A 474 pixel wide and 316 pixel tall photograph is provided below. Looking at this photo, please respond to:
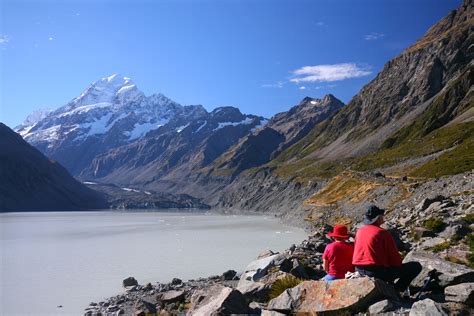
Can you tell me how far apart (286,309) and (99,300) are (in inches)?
648

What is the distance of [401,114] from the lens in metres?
191

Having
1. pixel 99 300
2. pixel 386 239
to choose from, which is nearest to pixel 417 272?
pixel 386 239

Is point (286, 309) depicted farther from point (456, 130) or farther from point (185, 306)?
point (456, 130)

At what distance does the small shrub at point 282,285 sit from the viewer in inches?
538

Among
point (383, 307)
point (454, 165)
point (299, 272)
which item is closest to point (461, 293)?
point (383, 307)

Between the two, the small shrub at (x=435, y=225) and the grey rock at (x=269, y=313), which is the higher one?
the small shrub at (x=435, y=225)

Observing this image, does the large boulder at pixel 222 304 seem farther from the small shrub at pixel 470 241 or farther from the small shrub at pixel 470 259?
the small shrub at pixel 470 241

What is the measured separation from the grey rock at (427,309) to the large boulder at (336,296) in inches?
43.9

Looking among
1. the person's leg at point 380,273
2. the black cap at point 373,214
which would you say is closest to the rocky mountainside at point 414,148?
the black cap at point 373,214

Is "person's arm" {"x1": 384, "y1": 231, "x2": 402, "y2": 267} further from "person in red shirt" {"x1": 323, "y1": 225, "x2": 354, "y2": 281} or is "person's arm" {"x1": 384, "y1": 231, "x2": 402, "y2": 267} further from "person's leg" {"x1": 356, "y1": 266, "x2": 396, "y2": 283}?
"person in red shirt" {"x1": 323, "y1": 225, "x2": 354, "y2": 281}

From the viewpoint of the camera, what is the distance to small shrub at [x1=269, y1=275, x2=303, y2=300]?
13.7 m

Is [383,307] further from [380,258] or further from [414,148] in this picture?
[414,148]

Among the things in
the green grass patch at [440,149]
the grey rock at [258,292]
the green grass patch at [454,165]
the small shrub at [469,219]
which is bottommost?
the grey rock at [258,292]

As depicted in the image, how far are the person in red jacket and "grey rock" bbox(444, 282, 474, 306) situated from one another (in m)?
0.89
